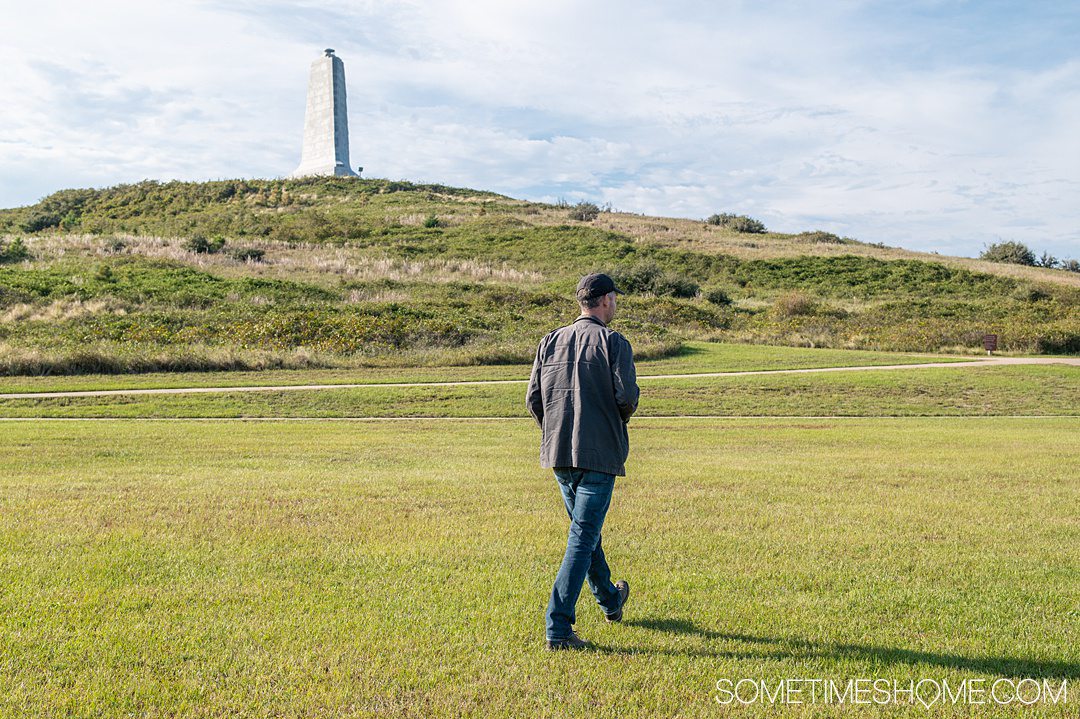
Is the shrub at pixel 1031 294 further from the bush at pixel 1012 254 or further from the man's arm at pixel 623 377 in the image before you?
the man's arm at pixel 623 377

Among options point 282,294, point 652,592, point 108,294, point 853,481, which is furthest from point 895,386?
point 108,294

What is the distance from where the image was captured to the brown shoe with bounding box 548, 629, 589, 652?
15.8 ft

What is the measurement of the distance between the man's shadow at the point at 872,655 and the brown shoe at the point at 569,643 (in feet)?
0.30

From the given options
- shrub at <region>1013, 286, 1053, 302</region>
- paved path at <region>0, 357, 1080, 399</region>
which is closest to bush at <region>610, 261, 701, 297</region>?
shrub at <region>1013, 286, 1053, 302</region>

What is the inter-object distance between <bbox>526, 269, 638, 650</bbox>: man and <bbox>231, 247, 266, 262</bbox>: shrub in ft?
165

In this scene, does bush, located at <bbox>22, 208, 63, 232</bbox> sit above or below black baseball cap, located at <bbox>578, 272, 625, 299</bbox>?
above

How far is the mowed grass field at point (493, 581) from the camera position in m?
4.29

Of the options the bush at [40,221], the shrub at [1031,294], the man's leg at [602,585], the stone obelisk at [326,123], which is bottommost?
the man's leg at [602,585]

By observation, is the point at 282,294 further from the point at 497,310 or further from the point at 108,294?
the point at 497,310

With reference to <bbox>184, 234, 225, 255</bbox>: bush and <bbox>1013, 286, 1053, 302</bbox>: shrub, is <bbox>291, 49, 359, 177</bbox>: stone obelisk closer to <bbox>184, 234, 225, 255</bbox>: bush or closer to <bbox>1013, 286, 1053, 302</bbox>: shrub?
<bbox>184, 234, 225, 255</bbox>: bush

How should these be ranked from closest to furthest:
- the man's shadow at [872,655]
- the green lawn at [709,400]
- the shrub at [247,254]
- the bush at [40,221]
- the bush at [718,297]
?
the man's shadow at [872,655]
the green lawn at [709,400]
the bush at [718,297]
the shrub at [247,254]
the bush at [40,221]

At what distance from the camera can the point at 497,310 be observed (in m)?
38.0

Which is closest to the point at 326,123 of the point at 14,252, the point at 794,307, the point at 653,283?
the point at 14,252

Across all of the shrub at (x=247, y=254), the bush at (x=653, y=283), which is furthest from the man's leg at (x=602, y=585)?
the shrub at (x=247, y=254)
